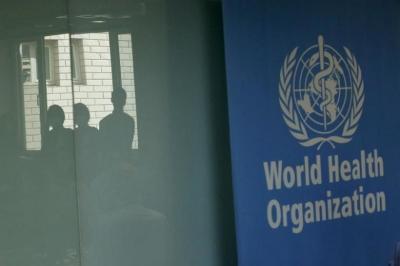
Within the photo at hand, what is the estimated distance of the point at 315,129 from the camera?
5.91 meters

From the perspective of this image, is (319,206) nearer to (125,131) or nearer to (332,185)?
(332,185)

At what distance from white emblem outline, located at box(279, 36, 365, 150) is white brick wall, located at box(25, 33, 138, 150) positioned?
46.6 inches

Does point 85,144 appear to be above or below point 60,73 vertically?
below

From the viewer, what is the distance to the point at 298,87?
5828mm

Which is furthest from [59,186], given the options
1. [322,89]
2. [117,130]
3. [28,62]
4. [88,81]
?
[322,89]

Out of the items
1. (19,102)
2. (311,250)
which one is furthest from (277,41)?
(19,102)

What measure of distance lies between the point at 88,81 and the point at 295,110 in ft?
5.38

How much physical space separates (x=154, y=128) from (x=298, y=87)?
47.3 inches

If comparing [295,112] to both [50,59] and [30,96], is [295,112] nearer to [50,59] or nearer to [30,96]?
[50,59]

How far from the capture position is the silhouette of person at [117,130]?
523 cm

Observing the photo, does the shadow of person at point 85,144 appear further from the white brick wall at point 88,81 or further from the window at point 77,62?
the window at point 77,62

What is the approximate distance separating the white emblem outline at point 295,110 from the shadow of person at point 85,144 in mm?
1475

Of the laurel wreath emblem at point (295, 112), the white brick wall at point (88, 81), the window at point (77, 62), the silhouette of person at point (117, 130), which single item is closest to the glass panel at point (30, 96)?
the white brick wall at point (88, 81)

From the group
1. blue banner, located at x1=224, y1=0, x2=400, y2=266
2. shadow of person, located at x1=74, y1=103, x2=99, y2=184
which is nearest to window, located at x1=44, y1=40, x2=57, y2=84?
shadow of person, located at x1=74, y1=103, x2=99, y2=184
